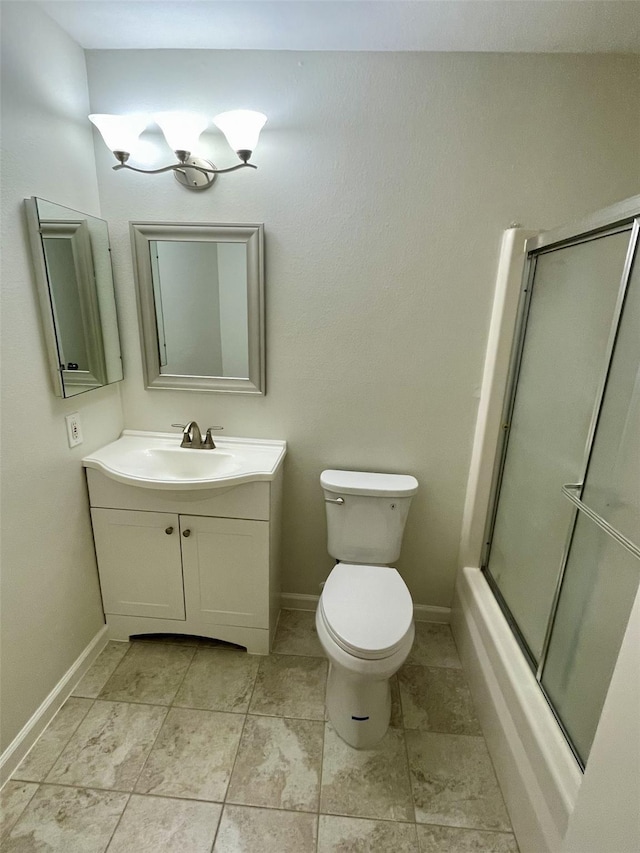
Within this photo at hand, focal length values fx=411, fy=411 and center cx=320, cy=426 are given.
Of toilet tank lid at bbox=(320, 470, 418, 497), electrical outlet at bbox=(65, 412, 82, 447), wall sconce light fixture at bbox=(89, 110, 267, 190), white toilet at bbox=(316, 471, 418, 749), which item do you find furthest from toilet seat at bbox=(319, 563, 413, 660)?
wall sconce light fixture at bbox=(89, 110, 267, 190)

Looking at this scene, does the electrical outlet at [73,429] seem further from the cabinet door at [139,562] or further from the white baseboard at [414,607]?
the white baseboard at [414,607]

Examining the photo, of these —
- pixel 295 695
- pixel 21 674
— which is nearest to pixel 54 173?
pixel 21 674

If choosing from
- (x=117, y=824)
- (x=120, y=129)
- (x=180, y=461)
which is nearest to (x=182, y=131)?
(x=120, y=129)

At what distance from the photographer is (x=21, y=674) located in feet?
4.42

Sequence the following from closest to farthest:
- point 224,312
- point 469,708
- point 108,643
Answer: point 469,708, point 224,312, point 108,643

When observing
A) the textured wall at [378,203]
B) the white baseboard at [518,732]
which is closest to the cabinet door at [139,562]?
the textured wall at [378,203]

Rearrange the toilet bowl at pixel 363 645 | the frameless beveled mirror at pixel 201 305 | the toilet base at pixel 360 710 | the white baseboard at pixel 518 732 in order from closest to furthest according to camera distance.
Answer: the white baseboard at pixel 518 732
the toilet bowl at pixel 363 645
the toilet base at pixel 360 710
the frameless beveled mirror at pixel 201 305

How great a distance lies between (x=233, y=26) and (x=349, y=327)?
1051 millimetres

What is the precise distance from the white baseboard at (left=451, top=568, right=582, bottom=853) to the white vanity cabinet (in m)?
0.86

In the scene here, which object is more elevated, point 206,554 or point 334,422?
point 334,422

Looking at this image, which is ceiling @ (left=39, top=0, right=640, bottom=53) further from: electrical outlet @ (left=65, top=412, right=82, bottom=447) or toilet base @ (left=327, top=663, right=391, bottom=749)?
toilet base @ (left=327, top=663, right=391, bottom=749)

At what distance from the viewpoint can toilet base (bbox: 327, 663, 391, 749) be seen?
1.40 metres

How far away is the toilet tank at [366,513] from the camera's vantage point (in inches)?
66.9

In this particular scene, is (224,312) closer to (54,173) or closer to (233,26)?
(54,173)
